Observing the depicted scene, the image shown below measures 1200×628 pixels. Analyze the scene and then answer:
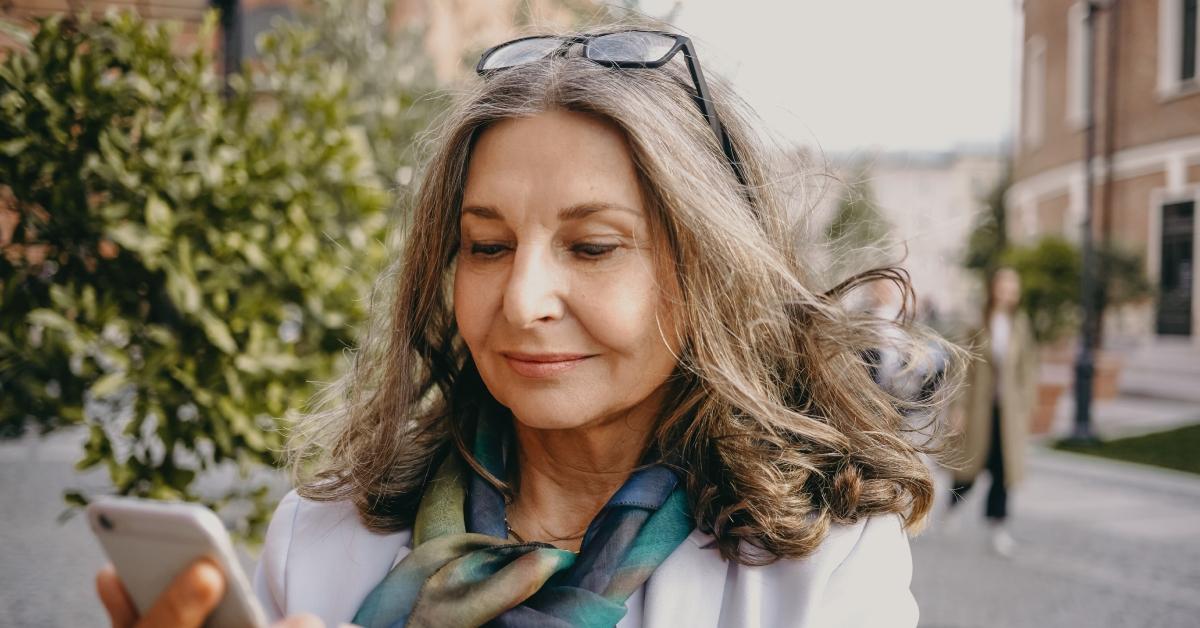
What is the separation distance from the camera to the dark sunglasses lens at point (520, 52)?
5.55 ft

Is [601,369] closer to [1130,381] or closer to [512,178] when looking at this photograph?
[512,178]

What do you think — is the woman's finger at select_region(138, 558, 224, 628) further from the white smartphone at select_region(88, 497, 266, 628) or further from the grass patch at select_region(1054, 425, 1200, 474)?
the grass patch at select_region(1054, 425, 1200, 474)

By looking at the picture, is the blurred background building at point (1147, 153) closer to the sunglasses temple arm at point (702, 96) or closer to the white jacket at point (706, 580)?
the sunglasses temple arm at point (702, 96)

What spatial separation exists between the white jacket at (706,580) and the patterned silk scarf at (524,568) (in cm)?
6

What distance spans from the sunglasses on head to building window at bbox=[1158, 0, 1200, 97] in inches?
674

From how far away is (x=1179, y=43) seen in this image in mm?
15781

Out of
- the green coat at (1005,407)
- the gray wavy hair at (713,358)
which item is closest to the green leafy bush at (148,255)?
the gray wavy hair at (713,358)

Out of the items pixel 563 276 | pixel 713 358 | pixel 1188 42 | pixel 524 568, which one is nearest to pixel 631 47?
pixel 563 276

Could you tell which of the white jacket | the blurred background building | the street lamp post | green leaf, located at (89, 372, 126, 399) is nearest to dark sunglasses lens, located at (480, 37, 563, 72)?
the white jacket

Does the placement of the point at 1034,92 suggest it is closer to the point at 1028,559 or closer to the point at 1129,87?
the point at 1129,87

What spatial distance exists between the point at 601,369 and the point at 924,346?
0.77 meters

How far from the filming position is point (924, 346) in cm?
193

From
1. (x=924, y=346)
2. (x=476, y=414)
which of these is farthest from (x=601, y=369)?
→ (x=924, y=346)

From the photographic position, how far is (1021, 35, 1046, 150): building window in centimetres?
2091
